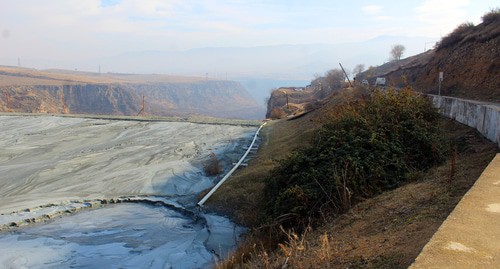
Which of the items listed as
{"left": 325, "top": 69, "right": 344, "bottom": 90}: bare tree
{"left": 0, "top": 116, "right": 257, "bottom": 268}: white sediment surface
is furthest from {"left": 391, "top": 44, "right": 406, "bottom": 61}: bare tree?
{"left": 0, "top": 116, "right": 257, "bottom": 268}: white sediment surface

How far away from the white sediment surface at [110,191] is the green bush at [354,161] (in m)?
1.57

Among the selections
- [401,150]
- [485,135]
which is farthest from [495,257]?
[485,135]

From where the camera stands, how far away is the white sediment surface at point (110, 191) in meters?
9.10

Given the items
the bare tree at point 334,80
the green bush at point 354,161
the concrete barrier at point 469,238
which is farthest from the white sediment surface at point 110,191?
the bare tree at point 334,80

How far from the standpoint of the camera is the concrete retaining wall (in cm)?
969

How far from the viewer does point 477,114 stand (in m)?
11.4

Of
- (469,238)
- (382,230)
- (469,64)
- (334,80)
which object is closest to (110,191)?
(382,230)

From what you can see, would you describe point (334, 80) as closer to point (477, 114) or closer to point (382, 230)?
point (477, 114)

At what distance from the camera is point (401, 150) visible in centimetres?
955

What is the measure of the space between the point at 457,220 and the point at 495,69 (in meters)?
19.1

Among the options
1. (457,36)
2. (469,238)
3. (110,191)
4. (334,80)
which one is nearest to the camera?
(469,238)

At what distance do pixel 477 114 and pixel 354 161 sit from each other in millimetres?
5008

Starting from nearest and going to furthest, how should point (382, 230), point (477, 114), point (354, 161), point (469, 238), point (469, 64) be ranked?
point (469, 238)
point (382, 230)
point (354, 161)
point (477, 114)
point (469, 64)

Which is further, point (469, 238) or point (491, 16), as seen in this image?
point (491, 16)
